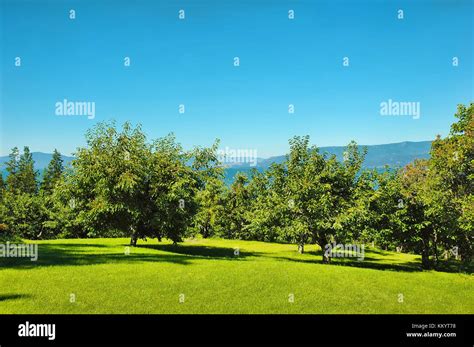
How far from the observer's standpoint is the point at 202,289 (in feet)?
75.4

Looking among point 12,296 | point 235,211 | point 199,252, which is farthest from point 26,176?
point 12,296

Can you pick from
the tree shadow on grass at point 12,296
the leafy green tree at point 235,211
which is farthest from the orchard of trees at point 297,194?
the leafy green tree at point 235,211

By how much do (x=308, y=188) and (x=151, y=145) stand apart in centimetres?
2003

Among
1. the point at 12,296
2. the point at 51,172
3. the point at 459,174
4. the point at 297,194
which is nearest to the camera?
the point at 12,296

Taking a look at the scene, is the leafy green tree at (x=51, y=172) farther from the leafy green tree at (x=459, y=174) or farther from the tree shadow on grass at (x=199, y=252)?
the leafy green tree at (x=459, y=174)

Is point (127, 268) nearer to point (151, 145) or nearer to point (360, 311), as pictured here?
point (360, 311)

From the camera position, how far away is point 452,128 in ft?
159

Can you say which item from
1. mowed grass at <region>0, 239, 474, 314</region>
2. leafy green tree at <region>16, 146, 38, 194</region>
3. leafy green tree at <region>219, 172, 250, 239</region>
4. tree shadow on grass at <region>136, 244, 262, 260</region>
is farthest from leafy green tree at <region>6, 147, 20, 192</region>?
mowed grass at <region>0, 239, 474, 314</region>

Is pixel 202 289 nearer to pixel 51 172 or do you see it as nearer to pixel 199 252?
pixel 199 252

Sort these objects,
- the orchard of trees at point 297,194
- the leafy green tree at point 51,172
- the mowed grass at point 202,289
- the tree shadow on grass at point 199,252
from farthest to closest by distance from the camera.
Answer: the leafy green tree at point 51,172 < the tree shadow on grass at point 199,252 < the orchard of trees at point 297,194 < the mowed grass at point 202,289

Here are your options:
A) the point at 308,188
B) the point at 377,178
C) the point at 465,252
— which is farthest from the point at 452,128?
the point at 308,188

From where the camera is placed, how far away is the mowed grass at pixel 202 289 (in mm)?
19047

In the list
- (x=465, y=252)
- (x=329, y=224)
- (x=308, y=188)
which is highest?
(x=308, y=188)

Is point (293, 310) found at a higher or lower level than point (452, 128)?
lower
